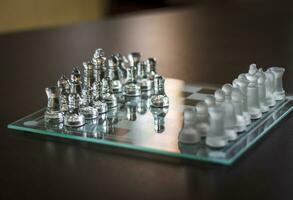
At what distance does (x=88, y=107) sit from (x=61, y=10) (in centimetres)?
308

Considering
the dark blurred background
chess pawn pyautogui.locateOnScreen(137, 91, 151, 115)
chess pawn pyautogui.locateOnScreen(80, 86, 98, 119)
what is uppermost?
the dark blurred background

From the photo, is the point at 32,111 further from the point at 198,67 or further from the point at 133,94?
the point at 198,67

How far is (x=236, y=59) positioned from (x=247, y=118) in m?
0.66

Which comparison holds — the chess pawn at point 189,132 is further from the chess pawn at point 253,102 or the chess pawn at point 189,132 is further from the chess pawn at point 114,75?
the chess pawn at point 114,75

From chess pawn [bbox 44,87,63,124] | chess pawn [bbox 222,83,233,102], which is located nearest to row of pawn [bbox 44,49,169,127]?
chess pawn [bbox 44,87,63,124]

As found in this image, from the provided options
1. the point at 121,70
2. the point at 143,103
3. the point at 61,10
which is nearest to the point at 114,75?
the point at 121,70

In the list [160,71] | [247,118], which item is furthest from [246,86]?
[160,71]

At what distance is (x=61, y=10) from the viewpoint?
4.09m

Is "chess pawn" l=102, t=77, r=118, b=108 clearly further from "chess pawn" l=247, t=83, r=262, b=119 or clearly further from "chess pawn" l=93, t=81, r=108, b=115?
"chess pawn" l=247, t=83, r=262, b=119

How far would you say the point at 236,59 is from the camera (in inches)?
66.9

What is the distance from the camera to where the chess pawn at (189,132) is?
3.17ft

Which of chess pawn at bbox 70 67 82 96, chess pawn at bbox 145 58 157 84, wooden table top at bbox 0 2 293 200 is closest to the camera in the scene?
wooden table top at bbox 0 2 293 200

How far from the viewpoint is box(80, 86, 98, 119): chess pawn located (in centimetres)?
111

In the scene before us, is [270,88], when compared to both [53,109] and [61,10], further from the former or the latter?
[61,10]
